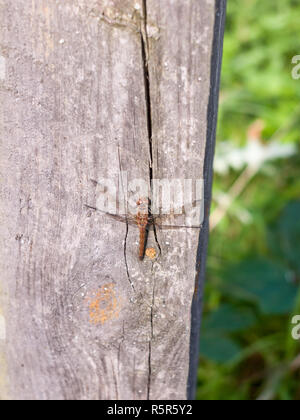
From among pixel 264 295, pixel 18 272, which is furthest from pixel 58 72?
pixel 264 295

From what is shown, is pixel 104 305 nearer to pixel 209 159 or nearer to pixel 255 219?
pixel 209 159

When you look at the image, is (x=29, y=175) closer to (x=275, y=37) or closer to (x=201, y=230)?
(x=201, y=230)

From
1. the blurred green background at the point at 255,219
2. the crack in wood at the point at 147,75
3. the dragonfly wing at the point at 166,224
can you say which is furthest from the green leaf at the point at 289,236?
the crack in wood at the point at 147,75

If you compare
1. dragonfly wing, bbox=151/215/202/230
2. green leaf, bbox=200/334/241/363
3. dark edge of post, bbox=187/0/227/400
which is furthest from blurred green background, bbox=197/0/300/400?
dragonfly wing, bbox=151/215/202/230

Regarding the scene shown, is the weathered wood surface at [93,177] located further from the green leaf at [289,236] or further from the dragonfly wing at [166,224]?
the green leaf at [289,236]

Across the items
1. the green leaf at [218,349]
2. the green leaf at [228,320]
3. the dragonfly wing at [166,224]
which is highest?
the dragonfly wing at [166,224]

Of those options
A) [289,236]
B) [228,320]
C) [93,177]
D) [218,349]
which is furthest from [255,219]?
[93,177]
